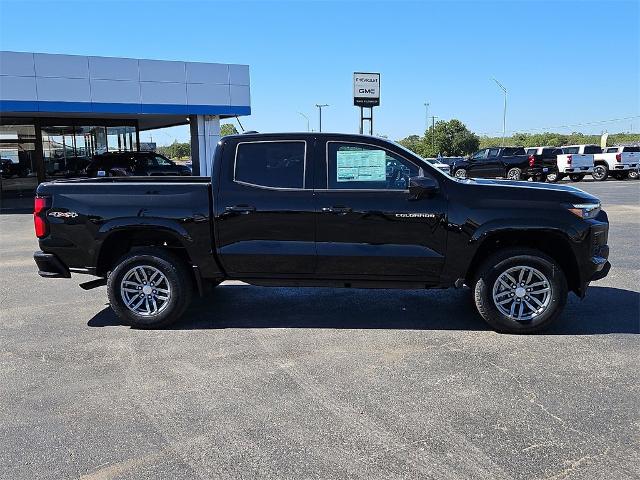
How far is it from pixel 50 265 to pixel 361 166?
3344 millimetres

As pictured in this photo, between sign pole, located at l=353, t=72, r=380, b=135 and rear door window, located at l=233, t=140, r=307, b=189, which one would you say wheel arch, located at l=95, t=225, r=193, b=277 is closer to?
rear door window, located at l=233, t=140, r=307, b=189

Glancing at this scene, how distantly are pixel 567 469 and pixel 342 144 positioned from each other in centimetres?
346

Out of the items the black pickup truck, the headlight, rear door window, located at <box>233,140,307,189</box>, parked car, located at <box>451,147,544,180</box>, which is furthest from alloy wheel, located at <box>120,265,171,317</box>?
parked car, located at <box>451,147,544,180</box>

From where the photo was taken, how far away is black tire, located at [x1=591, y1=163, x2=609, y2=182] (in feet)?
96.7

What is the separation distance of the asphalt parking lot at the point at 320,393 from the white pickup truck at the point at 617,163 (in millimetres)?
25899

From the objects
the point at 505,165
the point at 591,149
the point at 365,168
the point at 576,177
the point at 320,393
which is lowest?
the point at 320,393

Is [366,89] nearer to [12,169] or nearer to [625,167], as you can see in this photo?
[12,169]

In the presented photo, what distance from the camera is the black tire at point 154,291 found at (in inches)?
219

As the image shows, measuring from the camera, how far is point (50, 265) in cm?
567

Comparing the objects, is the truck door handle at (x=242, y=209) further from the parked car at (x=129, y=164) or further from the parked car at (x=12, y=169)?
the parked car at (x=12, y=169)

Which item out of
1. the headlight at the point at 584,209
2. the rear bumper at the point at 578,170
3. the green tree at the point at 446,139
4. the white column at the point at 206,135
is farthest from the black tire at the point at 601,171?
the green tree at the point at 446,139

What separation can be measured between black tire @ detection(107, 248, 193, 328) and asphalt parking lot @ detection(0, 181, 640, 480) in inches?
7.2

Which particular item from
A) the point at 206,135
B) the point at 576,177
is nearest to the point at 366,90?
the point at 206,135

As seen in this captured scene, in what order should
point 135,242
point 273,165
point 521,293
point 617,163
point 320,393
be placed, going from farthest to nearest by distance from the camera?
A: 1. point 617,163
2. point 135,242
3. point 273,165
4. point 521,293
5. point 320,393
